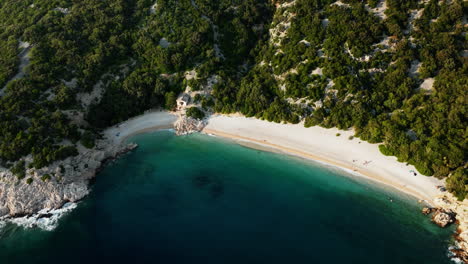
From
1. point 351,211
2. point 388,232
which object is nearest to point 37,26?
point 351,211

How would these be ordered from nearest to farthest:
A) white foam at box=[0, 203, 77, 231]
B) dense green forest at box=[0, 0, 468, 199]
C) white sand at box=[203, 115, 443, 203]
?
white foam at box=[0, 203, 77, 231] < white sand at box=[203, 115, 443, 203] < dense green forest at box=[0, 0, 468, 199]

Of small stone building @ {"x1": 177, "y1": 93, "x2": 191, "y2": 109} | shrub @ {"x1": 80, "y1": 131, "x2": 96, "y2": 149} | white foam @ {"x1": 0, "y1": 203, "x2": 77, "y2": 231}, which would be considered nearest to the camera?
white foam @ {"x1": 0, "y1": 203, "x2": 77, "y2": 231}

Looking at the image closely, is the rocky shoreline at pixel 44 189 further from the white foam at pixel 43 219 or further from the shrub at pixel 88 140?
the shrub at pixel 88 140

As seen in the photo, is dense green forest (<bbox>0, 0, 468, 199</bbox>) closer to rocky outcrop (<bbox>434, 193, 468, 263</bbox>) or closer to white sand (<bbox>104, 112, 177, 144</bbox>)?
rocky outcrop (<bbox>434, 193, 468, 263</bbox>)

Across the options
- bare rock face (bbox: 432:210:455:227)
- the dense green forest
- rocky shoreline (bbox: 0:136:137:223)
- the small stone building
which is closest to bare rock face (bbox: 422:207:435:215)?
bare rock face (bbox: 432:210:455:227)

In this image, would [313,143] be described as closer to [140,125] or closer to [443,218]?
[443,218]

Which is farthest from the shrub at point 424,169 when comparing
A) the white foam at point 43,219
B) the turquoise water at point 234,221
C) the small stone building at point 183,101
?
the white foam at point 43,219
